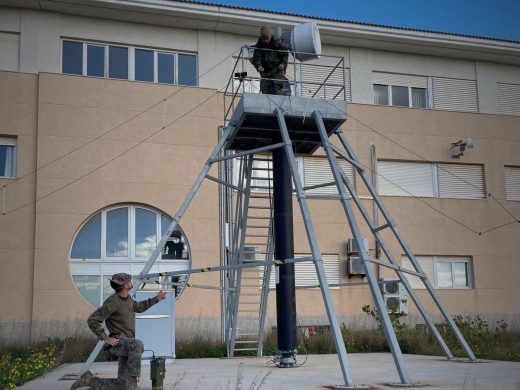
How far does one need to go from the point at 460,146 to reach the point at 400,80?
10.1 ft

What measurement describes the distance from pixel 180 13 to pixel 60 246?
7.76 metres

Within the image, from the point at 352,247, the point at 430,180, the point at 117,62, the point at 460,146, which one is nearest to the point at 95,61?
the point at 117,62

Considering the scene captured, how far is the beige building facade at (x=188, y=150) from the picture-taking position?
62.4ft

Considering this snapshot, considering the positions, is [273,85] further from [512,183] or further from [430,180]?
[512,183]

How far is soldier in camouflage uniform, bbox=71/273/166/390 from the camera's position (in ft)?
24.9

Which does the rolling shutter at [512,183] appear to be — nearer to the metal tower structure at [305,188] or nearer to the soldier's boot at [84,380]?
the metal tower structure at [305,188]

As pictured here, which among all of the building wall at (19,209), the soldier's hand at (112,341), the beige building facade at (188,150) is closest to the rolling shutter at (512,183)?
the beige building facade at (188,150)

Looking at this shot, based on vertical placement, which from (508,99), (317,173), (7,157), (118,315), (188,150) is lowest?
(118,315)

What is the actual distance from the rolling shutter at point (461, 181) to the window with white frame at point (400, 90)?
7.92 feet

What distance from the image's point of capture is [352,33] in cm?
2211

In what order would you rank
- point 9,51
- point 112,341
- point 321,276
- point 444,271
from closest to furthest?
1. point 112,341
2. point 321,276
3. point 9,51
4. point 444,271

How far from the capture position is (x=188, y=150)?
66.9ft

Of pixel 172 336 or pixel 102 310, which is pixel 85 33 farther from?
pixel 102 310

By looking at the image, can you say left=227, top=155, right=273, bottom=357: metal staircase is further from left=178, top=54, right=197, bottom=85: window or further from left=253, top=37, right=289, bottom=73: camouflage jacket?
left=178, top=54, right=197, bottom=85: window
